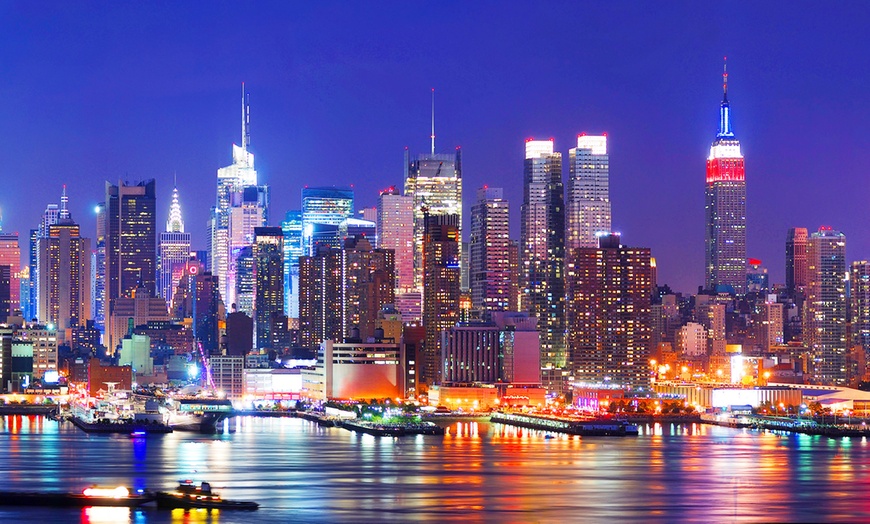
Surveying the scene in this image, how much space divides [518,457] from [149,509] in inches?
1216

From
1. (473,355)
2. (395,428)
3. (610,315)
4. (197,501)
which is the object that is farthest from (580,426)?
(610,315)

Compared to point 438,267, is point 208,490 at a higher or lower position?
lower

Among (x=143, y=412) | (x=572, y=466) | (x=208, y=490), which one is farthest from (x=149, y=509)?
(x=143, y=412)

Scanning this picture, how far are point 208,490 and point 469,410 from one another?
299 feet

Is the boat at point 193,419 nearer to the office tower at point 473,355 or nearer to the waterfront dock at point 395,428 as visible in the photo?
the waterfront dock at point 395,428

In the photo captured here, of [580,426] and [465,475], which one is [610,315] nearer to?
[580,426]

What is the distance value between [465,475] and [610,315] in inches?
4400

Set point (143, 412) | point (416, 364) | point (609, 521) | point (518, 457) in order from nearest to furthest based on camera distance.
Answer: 1. point (609, 521)
2. point (518, 457)
3. point (143, 412)
4. point (416, 364)

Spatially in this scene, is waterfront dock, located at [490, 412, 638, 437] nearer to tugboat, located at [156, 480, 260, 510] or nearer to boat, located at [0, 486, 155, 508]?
tugboat, located at [156, 480, 260, 510]

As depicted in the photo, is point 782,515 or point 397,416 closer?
point 782,515

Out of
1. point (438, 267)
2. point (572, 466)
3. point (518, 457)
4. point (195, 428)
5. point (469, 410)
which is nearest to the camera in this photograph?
point (572, 466)

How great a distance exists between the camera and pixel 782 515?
60906 millimetres

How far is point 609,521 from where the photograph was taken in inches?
2301

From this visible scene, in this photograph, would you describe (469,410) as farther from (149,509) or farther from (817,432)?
(149,509)
